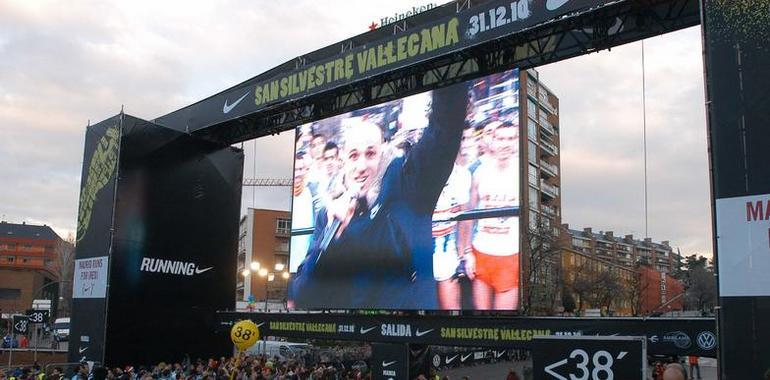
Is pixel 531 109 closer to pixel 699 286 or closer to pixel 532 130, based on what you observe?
pixel 532 130

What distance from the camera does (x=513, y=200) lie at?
1363cm

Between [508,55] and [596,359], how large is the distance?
10.5 m

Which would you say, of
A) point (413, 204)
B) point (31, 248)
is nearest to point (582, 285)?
point (413, 204)

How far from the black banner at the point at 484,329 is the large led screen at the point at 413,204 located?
1.26 feet

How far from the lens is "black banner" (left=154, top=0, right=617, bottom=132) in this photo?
44.0 ft

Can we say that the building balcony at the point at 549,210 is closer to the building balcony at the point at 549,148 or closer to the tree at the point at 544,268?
the building balcony at the point at 549,148

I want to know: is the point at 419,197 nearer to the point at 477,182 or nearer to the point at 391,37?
the point at 477,182

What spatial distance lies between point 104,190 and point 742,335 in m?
17.1

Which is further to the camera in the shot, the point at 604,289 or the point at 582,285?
the point at 604,289

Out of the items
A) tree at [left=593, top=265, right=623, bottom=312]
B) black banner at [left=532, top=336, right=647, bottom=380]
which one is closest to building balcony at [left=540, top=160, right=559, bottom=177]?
tree at [left=593, top=265, right=623, bottom=312]

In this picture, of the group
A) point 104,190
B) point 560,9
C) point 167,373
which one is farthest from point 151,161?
point 560,9

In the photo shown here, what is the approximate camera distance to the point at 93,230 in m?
20.0

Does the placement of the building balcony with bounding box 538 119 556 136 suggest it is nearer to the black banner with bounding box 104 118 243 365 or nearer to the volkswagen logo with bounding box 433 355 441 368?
the volkswagen logo with bounding box 433 355 441 368

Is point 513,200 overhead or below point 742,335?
overhead
